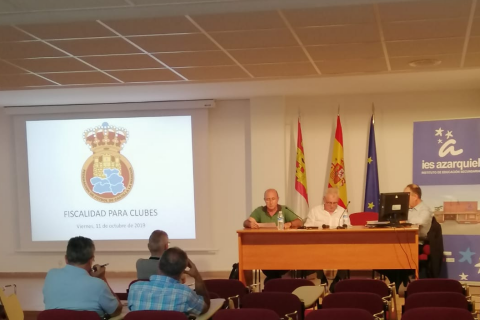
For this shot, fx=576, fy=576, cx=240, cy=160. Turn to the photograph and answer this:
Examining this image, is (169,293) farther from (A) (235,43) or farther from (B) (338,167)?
(B) (338,167)

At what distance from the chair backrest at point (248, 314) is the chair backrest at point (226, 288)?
1.18 meters

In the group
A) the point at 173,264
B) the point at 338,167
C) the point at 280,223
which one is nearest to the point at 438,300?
the point at 173,264

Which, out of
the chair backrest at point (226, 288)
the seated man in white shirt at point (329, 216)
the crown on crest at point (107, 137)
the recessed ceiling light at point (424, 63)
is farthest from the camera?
the crown on crest at point (107, 137)

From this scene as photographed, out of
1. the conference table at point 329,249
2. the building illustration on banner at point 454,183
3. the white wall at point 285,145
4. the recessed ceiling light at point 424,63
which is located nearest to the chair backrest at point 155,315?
the conference table at point 329,249

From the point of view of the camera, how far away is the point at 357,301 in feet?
13.0

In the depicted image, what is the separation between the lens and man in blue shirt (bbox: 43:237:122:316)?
3695 mm

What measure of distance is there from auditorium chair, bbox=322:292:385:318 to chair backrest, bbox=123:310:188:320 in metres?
1.16

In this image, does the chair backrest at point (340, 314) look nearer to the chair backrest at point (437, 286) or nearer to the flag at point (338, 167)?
the chair backrest at point (437, 286)

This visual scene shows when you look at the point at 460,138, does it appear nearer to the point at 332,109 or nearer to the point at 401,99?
the point at 401,99

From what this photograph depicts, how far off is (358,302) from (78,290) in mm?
1880

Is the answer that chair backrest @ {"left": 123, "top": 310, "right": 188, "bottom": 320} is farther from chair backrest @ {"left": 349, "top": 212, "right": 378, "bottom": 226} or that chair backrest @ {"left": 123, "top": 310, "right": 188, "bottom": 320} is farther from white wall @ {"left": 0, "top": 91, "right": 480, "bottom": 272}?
white wall @ {"left": 0, "top": 91, "right": 480, "bottom": 272}

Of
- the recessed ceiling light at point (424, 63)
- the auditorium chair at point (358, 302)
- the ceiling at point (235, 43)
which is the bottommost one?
the auditorium chair at point (358, 302)

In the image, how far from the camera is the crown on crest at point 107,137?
9.70 meters

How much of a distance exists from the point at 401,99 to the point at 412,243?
354 cm
